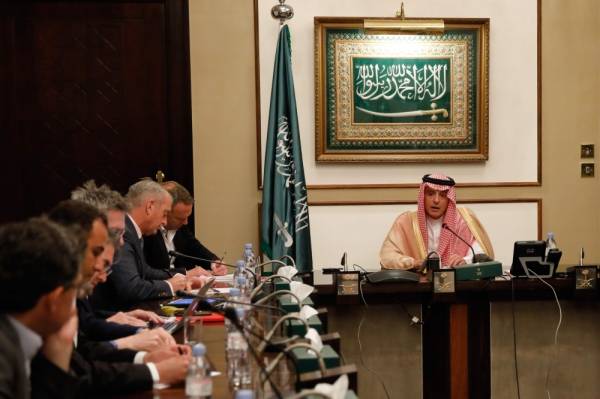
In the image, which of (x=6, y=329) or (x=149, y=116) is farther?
(x=149, y=116)

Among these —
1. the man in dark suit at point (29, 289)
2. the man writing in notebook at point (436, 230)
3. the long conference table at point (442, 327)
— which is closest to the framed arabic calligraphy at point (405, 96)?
the man writing in notebook at point (436, 230)

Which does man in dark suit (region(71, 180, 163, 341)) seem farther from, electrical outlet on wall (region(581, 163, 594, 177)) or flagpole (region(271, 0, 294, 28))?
electrical outlet on wall (region(581, 163, 594, 177))

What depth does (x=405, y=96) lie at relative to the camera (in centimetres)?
647

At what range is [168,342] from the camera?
9.18ft

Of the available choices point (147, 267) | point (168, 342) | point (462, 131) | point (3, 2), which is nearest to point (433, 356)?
point (147, 267)

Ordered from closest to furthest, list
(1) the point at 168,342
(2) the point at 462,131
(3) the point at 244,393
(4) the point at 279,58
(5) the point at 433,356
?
1. (3) the point at 244,393
2. (1) the point at 168,342
3. (5) the point at 433,356
4. (4) the point at 279,58
5. (2) the point at 462,131

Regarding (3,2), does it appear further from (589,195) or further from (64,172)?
(589,195)

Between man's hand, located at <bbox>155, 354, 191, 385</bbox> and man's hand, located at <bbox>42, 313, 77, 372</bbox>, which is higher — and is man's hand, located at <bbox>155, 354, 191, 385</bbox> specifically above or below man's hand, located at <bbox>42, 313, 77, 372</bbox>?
below

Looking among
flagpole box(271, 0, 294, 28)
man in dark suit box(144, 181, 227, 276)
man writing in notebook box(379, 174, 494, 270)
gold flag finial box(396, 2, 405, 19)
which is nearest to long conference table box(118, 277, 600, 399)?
man in dark suit box(144, 181, 227, 276)

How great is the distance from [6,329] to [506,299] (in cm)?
322

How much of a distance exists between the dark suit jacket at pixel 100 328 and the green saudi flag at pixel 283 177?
2.88 metres

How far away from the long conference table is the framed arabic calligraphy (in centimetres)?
208

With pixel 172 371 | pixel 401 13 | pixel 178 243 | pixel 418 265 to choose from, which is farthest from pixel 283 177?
pixel 172 371

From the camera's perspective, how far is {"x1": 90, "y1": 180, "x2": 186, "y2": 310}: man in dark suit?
398 centimetres
